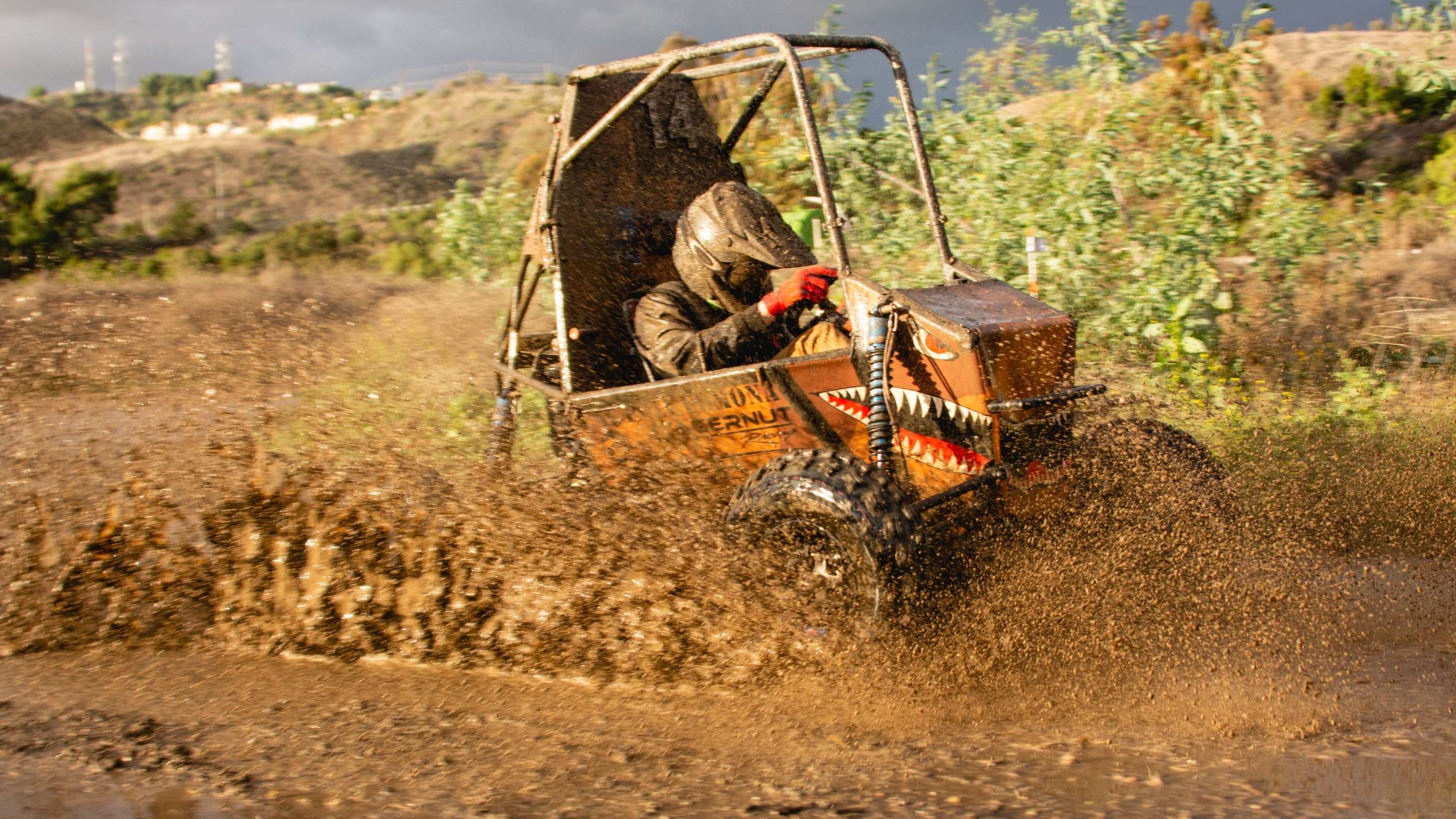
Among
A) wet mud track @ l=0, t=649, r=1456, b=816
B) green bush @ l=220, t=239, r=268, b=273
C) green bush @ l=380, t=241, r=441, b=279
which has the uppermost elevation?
green bush @ l=220, t=239, r=268, b=273

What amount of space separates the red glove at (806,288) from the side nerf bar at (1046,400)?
0.73 metres

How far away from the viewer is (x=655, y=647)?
385cm

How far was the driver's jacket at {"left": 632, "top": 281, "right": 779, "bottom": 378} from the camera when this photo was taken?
167 inches

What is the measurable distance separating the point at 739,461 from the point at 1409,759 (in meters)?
2.21

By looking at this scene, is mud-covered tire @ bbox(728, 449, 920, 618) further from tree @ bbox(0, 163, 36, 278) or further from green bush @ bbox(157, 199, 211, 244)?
green bush @ bbox(157, 199, 211, 244)

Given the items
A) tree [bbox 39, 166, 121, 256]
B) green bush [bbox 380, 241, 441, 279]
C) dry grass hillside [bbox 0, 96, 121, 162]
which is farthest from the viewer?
dry grass hillside [bbox 0, 96, 121, 162]

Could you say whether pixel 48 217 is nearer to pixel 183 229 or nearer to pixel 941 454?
pixel 183 229

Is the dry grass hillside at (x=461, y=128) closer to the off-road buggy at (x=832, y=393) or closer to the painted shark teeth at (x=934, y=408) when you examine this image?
the off-road buggy at (x=832, y=393)

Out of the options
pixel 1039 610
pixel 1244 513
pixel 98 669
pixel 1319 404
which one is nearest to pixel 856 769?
pixel 1039 610

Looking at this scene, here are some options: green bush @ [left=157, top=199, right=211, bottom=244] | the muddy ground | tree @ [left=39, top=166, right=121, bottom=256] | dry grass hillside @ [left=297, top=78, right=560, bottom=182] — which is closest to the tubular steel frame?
the muddy ground

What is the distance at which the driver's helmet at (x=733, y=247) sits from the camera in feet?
14.1

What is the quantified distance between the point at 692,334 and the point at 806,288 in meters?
0.57

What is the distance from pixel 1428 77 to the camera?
8844mm

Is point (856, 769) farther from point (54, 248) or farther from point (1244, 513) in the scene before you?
point (54, 248)
